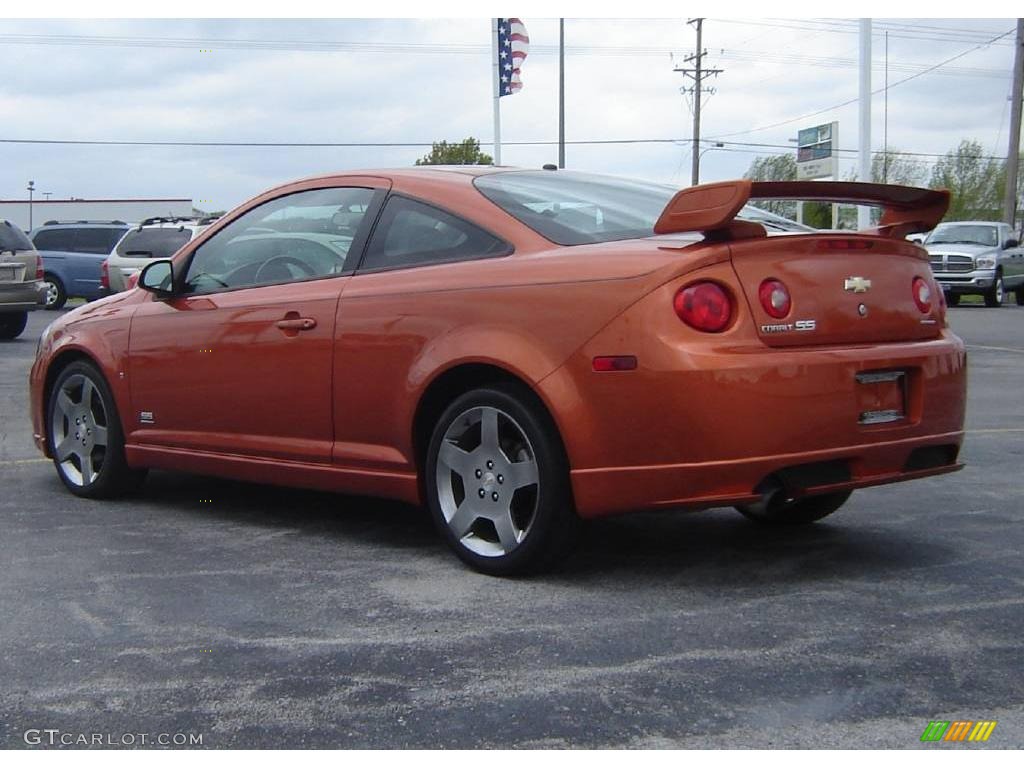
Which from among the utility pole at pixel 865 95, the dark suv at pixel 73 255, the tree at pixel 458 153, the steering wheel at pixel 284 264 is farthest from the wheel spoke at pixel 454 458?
the tree at pixel 458 153

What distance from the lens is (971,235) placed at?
30.8 metres

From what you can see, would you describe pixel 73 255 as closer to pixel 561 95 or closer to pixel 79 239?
pixel 79 239

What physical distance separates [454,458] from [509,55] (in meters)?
27.8

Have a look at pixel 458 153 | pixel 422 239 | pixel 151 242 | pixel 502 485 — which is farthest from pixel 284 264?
pixel 458 153

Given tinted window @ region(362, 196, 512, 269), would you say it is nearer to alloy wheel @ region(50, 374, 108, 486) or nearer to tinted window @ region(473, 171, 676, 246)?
tinted window @ region(473, 171, 676, 246)

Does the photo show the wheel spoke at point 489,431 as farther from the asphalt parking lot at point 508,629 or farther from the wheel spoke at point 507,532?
the asphalt parking lot at point 508,629

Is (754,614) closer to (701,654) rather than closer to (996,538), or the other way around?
(701,654)

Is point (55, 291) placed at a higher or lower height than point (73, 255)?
lower

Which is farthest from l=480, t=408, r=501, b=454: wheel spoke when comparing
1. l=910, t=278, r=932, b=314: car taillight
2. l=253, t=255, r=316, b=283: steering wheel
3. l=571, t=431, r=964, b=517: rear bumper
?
l=910, t=278, r=932, b=314: car taillight

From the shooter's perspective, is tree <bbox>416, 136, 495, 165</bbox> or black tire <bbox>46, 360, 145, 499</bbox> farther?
tree <bbox>416, 136, 495, 165</bbox>

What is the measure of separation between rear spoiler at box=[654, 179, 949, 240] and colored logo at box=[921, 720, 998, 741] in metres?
1.76

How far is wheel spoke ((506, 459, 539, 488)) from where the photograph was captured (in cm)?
475

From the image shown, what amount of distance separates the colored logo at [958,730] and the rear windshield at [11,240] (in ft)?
56.7

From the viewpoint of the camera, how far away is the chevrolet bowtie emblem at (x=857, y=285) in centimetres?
475
